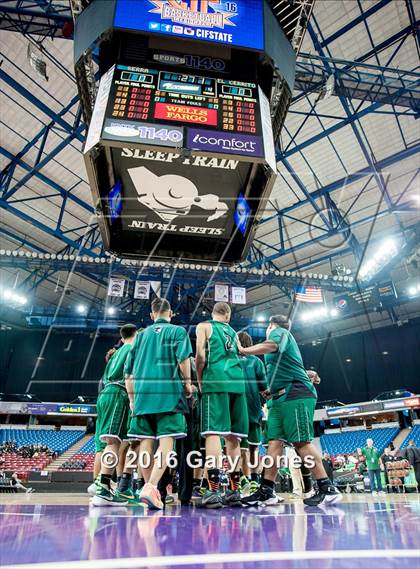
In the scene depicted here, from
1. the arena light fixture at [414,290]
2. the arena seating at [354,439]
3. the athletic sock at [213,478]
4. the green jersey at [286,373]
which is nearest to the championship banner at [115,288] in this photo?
the green jersey at [286,373]

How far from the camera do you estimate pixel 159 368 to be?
3.04 m

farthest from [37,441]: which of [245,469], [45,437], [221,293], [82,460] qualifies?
[245,469]

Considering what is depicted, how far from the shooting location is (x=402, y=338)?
1958 cm

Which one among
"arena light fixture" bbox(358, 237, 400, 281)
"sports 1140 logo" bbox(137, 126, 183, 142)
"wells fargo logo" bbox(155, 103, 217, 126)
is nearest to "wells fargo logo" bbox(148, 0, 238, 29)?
"wells fargo logo" bbox(155, 103, 217, 126)

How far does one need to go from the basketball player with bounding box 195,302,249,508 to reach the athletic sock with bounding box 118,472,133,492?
0.99 metres

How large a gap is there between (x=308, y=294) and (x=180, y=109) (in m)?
10.8

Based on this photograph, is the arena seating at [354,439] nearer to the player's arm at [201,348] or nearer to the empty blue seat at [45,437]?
the empty blue seat at [45,437]

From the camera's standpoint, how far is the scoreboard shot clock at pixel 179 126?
3684mm

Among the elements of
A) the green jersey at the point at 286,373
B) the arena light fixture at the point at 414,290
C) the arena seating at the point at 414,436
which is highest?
the arena light fixture at the point at 414,290

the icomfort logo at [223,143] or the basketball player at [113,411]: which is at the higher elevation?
the icomfort logo at [223,143]

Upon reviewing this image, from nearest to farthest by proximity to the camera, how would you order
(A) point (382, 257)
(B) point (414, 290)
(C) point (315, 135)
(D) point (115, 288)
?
(C) point (315, 135) → (D) point (115, 288) → (A) point (382, 257) → (B) point (414, 290)

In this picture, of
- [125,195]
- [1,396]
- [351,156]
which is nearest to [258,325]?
[351,156]

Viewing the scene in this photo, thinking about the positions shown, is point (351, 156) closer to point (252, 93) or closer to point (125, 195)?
point (252, 93)

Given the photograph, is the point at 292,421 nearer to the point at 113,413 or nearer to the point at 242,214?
the point at 113,413
